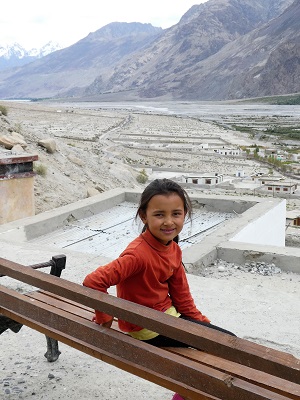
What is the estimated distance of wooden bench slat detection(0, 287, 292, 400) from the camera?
1972 millimetres

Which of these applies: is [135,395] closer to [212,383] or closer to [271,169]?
[212,383]

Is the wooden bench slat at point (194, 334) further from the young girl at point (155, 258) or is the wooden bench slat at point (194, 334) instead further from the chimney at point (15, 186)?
the chimney at point (15, 186)

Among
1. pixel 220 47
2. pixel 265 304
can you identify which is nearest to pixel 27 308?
pixel 265 304

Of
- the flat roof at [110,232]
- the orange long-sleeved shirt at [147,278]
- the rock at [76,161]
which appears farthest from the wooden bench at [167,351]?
the rock at [76,161]

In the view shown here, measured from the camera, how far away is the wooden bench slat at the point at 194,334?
6.20 feet

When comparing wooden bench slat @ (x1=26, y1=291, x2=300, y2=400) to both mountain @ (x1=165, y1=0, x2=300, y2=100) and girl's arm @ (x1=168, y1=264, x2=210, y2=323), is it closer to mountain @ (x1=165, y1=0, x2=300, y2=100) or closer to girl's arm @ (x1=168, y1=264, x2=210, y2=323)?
girl's arm @ (x1=168, y1=264, x2=210, y2=323)

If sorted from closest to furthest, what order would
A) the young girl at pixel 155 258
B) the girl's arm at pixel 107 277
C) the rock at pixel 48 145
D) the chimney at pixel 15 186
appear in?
1. the girl's arm at pixel 107 277
2. the young girl at pixel 155 258
3. the chimney at pixel 15 186
4. the rock at pixel 48 145

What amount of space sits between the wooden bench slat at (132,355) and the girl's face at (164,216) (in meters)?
0.56

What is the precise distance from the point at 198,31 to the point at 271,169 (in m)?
163

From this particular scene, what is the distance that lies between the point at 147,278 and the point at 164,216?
32 centimetres

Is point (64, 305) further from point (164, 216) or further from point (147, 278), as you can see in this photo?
point (164, 216)

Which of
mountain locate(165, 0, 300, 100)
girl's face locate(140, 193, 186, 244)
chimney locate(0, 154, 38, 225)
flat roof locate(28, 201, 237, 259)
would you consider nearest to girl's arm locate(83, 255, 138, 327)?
girl's face locate(140, 193, 186, 244)

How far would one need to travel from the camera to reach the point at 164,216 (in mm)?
2727

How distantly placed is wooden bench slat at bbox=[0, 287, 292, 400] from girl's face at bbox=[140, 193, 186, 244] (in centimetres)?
56
